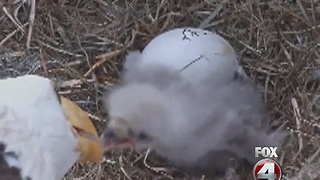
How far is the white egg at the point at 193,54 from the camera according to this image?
2.13 m

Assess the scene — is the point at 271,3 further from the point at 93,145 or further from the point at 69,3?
the point at 93,145

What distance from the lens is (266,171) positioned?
2242 mm

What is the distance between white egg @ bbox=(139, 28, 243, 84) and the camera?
2133 mm

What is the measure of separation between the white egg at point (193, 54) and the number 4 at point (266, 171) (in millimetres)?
253

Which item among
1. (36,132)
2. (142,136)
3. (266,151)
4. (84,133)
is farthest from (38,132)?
(266,151)

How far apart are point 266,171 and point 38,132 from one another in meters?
0.75

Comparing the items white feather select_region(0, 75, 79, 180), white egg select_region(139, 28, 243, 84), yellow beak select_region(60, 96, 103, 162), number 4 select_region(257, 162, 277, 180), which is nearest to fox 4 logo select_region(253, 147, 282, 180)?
number 4 select_region(257, 162, 277, 180)

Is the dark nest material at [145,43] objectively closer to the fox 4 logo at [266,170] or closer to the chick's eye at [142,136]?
the fox 4 logo at [266,170]

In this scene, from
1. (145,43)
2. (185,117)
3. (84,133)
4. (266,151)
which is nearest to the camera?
(84,133)

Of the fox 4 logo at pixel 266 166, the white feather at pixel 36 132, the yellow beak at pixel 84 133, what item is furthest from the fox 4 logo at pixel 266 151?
the white feather at pixel 36 132

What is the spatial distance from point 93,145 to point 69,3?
2.73 feet

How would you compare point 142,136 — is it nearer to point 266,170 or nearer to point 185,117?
point 185,117

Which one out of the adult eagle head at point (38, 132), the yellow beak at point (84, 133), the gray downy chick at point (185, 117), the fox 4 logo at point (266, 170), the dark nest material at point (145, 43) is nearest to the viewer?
the adult eagle head at point (38, 132)

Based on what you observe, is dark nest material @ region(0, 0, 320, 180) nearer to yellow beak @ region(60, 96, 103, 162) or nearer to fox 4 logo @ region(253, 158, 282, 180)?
fox 4 logo @ region(253, 158, 282, 180)
